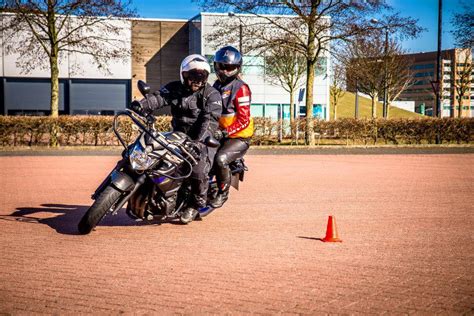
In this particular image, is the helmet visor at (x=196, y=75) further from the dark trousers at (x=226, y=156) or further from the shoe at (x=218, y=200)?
the shoe at (x=218, y=200)

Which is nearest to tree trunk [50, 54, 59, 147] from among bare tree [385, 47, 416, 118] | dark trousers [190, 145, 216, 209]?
dark trousers [190, 145, 216, 209]

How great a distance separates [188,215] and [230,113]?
4.68ft

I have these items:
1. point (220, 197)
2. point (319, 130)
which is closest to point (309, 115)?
point (319, 130)

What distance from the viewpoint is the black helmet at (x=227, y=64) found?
7844mm

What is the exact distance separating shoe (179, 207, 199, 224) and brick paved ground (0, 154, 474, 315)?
10cm

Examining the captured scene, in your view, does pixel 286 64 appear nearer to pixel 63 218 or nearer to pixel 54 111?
pixel 54 111

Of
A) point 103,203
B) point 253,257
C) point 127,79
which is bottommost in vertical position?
point 253,257

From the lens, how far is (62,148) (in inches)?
999

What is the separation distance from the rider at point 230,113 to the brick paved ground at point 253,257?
0.65 metres

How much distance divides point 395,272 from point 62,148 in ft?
71.3

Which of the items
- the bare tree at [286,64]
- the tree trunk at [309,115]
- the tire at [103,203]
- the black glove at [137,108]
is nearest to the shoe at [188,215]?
the tire at [103,203]

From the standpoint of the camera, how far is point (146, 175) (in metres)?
6.84

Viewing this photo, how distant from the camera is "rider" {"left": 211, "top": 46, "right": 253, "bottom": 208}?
7836 millimetres

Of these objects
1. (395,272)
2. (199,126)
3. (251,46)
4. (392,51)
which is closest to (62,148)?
(251,46)
